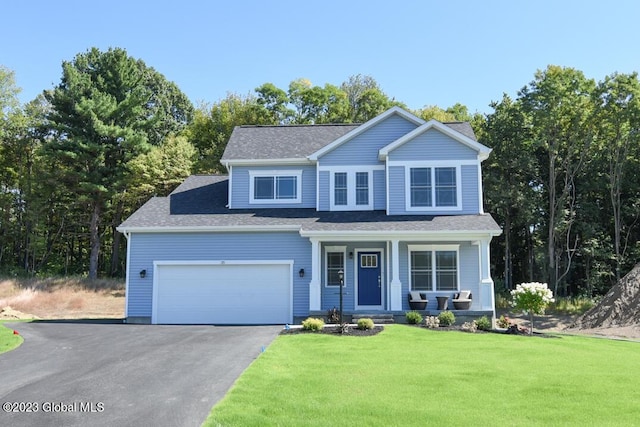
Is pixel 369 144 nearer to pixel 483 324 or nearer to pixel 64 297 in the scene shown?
pixel 483 324

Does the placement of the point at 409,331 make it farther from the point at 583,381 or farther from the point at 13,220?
the point at 13,220

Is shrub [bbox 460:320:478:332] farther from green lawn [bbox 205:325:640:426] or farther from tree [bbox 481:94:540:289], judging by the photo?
tree [bbox 481:94:540:289]

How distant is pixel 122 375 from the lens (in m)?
9.03

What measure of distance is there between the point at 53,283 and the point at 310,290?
18.5 metres

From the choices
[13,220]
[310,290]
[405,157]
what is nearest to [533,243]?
[405,157]

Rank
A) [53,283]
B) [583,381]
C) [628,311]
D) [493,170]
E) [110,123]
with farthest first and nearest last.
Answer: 1. [110,123]
2. [493,170]
3. [53,283]
4. [628,311]
5. [583,381]

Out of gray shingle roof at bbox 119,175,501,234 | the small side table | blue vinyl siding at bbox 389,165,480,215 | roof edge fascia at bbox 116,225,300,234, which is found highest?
blue vinyl siding at bbox 389,165,480,215

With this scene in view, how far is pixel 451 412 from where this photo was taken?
682cm

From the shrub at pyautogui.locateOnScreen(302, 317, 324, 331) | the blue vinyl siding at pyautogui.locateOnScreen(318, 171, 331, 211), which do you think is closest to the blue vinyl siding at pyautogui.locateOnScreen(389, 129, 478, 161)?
the blue vinyl siding at pyautogui.locateOnScreen(318, 171, 331, 211)

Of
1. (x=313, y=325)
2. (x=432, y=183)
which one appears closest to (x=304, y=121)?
(x=432, y=183)

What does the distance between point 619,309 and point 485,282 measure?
17.9 feet

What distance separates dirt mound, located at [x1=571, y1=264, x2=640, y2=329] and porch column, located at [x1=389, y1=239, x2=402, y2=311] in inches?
299

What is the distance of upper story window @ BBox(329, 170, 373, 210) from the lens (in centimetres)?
2009

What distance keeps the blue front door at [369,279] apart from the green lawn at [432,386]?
6010 millimetres
